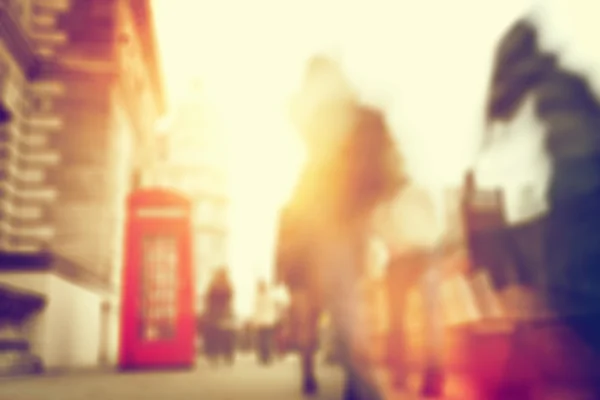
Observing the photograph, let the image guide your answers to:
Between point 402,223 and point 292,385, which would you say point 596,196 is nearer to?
point 402,223

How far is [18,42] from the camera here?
948 cm

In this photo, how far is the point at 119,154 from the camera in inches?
471

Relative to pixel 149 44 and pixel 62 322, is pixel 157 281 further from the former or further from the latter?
pixel 149 44

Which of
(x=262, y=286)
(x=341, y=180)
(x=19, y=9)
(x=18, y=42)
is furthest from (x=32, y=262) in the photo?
(x=262, y=286)

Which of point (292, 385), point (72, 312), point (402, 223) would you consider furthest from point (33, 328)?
point (402, 223)

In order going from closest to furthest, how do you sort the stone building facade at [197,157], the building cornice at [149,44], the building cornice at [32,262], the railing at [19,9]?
the building cornice at [32,262] < the railing at [19,9] < the building cornice at [149,44] < the stone building facade at [197,157]

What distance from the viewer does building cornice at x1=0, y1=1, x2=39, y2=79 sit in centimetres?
873

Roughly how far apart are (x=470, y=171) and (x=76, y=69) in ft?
20.4

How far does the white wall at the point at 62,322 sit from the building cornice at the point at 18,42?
2992mm

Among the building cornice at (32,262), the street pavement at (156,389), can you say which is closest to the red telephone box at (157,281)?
the building cornice at (32,262)

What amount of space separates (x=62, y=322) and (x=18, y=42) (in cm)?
363

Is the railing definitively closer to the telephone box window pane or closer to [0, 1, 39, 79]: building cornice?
[0, 1, 39, 79]: building cornice

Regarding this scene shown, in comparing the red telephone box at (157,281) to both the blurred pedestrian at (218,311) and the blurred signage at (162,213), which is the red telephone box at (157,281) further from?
the blurred pedestrian at (218,311)

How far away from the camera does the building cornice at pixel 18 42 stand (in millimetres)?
8727
